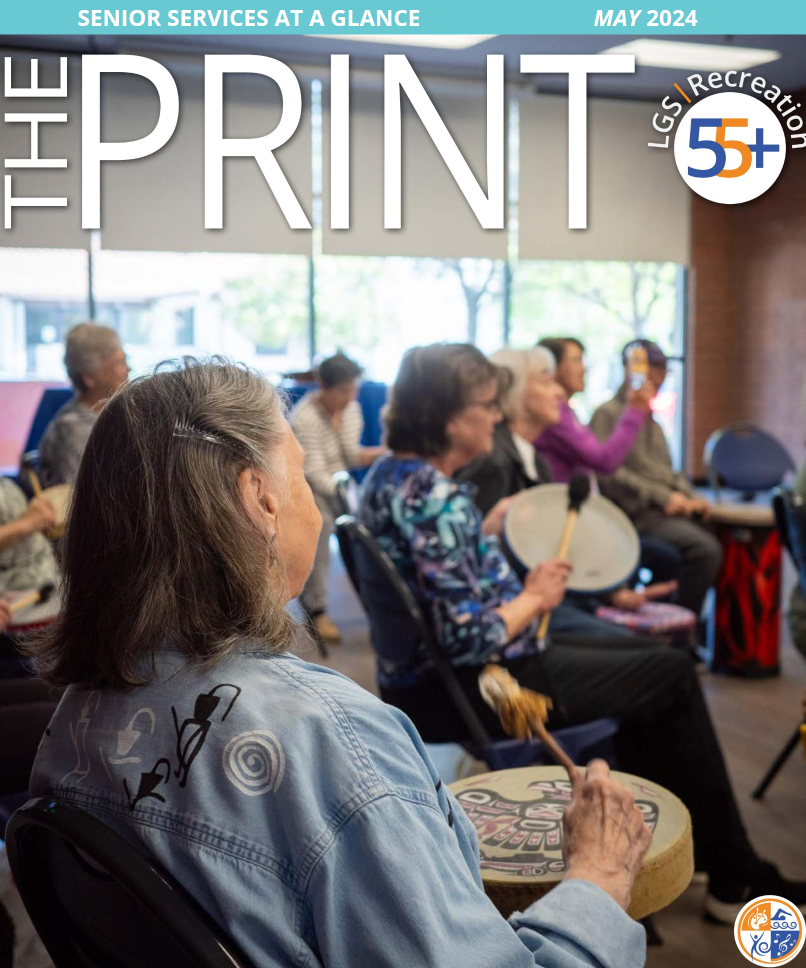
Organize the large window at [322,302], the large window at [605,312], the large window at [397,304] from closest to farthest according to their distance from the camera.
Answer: the large window at [322,302] → the large window at [397,304] → the large window at [605,312]

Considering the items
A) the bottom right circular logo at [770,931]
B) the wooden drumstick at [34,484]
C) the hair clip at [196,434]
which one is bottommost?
the bottom right circular logo at [770,931]

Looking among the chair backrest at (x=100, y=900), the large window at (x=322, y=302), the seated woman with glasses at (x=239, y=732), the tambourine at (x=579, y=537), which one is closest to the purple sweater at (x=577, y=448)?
the tambourine at (x=579, y=537)

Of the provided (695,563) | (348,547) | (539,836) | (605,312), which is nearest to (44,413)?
(695,563)

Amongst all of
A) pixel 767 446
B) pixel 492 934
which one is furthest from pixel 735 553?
pixel 492 934

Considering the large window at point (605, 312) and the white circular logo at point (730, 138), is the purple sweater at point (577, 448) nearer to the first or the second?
the white circular logo at point (730, 138)

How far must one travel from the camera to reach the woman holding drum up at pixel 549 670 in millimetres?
1948

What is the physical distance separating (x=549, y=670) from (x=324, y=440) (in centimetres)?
296

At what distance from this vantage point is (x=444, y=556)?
76.0 inches

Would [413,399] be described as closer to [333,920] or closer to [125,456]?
[125,456]

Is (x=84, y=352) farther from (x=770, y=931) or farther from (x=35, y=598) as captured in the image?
(x=770, y=931)

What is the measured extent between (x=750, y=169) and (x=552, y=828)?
15.5 feet

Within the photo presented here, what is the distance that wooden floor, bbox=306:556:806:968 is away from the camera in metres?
2.01

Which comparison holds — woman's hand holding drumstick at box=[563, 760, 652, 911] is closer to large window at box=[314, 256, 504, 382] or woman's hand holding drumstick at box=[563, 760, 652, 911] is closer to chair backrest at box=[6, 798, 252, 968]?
chair backrest at box=[6, 798, 252, 968]

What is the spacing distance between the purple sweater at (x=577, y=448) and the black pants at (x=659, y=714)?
1683 millimetres
